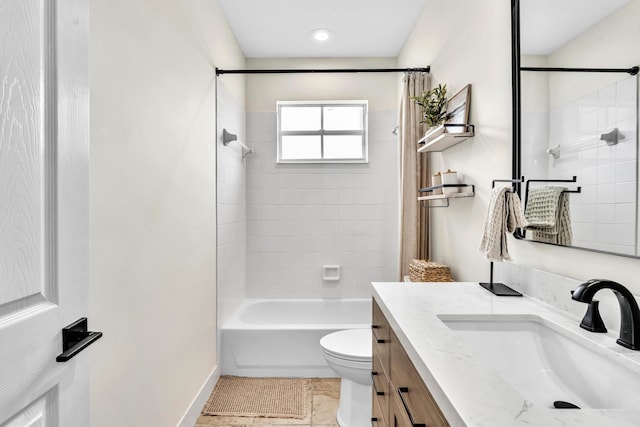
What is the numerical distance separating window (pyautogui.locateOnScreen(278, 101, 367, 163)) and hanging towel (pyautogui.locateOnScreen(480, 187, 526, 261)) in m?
2.19

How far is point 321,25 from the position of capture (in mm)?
2807

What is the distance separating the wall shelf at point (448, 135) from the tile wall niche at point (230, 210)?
1471mm

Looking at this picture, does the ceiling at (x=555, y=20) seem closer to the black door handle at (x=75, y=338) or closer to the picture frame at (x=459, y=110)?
the picture frame at (x=459, y=110)

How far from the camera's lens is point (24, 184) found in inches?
25.4

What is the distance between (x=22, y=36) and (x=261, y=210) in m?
2.76

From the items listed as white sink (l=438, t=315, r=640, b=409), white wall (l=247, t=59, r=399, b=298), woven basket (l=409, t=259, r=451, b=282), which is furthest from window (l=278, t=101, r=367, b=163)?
white sink (l=438, t=315, r=640, b=409)

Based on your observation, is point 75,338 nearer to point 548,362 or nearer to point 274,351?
point 548,362

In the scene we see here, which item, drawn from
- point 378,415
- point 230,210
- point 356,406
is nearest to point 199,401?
point 356,406

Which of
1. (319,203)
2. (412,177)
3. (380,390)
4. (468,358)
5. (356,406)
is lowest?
(356,406)

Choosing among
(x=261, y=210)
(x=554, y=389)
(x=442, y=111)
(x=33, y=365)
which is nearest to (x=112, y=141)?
(x=33, y=365)

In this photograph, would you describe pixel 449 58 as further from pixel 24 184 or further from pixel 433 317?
pixel 24 184

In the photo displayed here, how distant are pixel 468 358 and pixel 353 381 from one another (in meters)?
1.37

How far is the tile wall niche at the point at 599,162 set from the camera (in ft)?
2.95

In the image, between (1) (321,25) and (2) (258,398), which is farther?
(1) (321,25)
